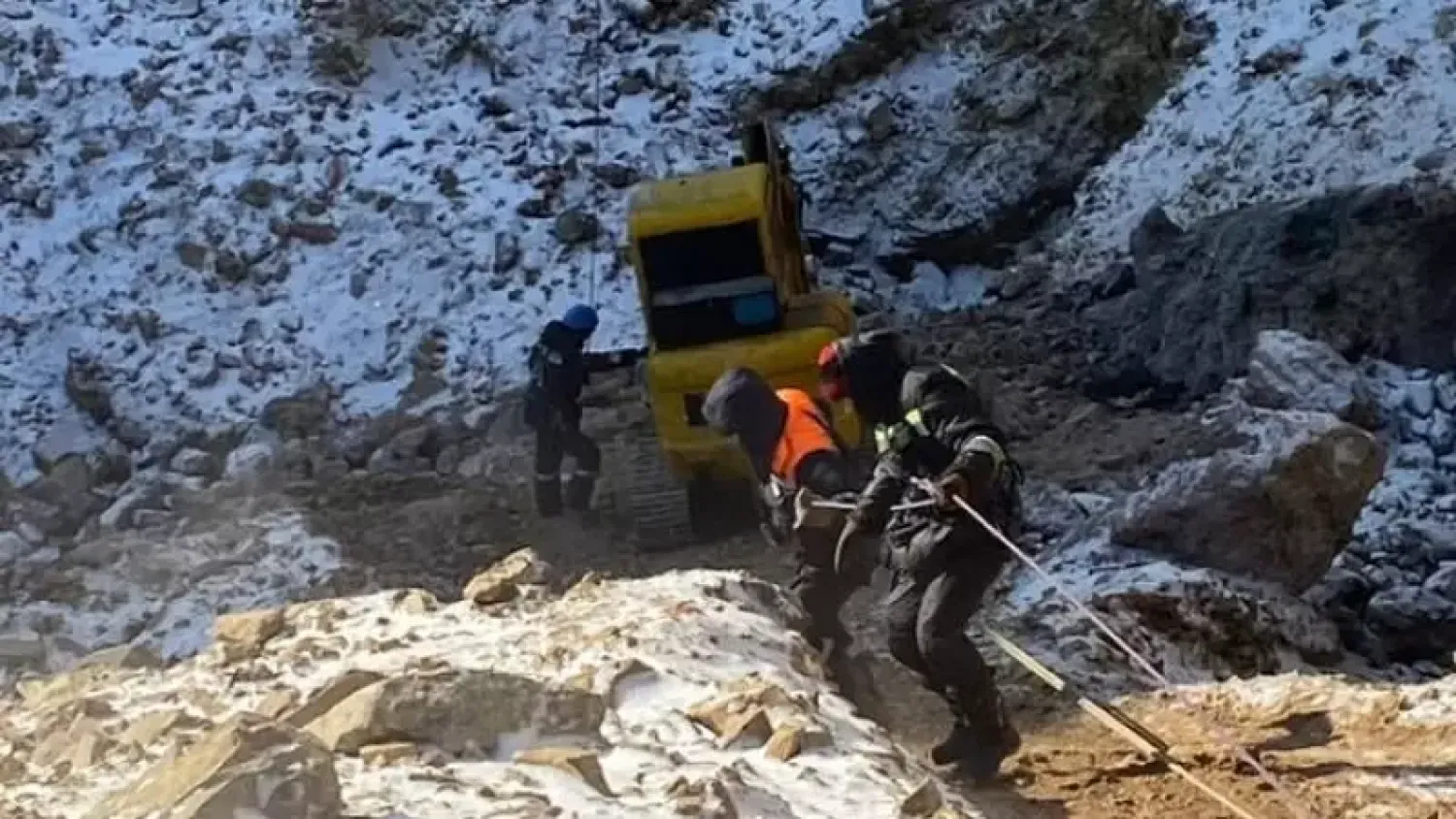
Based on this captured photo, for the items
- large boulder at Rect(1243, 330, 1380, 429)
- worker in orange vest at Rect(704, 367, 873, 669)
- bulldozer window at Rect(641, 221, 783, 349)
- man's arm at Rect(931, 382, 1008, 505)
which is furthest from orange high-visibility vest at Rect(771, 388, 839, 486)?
large boulder at Rect(1243, 330, 1380, 429)

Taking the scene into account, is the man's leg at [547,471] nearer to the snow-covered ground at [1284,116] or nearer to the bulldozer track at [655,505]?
the bulldozer track at [655,505]

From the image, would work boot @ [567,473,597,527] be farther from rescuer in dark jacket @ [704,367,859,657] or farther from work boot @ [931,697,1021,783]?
work boot @ [931,697,1021,783]

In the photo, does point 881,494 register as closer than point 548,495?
Yes

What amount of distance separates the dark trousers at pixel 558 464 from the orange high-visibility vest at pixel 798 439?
4710mm

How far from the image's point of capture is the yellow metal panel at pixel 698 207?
11.7 meters

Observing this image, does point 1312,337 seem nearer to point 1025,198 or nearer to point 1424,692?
point 1025,198

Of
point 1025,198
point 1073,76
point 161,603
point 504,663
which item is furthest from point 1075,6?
point 504,663

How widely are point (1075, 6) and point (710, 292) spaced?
7515 millimetres

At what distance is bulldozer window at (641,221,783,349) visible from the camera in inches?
457

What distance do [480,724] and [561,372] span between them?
6997mm

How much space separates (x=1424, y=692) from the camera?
24.8ft

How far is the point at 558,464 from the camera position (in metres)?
12.3

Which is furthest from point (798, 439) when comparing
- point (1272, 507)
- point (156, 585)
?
point (156, 585)

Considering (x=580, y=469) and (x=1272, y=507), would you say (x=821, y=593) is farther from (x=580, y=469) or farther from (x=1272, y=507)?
(x=580, y=469)
